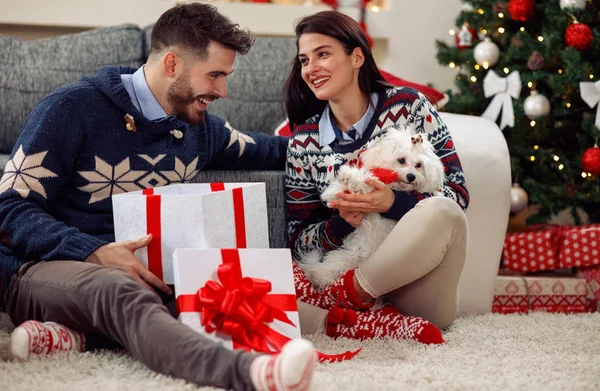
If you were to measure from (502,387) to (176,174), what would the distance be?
1.02 meters

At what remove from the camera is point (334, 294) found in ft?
6.31

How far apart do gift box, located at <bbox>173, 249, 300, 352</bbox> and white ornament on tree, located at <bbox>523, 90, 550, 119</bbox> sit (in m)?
1.90

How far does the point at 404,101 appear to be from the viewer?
204 cm

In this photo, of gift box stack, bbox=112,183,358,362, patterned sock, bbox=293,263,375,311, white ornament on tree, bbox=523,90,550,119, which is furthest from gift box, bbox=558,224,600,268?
gift box stack, bbox=112,183,358,362

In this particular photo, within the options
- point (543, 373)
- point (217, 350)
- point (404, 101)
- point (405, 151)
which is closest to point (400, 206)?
point (405, 151)

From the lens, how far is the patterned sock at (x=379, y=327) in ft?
5.83

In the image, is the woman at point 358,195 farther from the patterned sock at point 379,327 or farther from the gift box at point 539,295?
the gift box at point 539,295

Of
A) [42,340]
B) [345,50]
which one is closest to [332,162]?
[345,50]

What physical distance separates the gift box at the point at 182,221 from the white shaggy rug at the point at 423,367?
0.84 ft

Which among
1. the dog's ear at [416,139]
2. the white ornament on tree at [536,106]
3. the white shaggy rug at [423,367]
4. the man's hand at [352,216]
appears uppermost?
the white ornament on tree at [536,106]

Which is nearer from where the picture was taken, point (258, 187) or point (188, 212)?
point (188, 212)

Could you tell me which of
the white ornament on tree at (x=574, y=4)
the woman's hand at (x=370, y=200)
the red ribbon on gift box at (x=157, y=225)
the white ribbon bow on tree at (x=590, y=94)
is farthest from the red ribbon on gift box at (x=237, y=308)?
the white ornament on tree at (x=574, y=4)

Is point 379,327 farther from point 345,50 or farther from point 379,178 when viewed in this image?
point 345,50

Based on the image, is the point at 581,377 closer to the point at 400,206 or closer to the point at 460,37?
the point at 400,206
